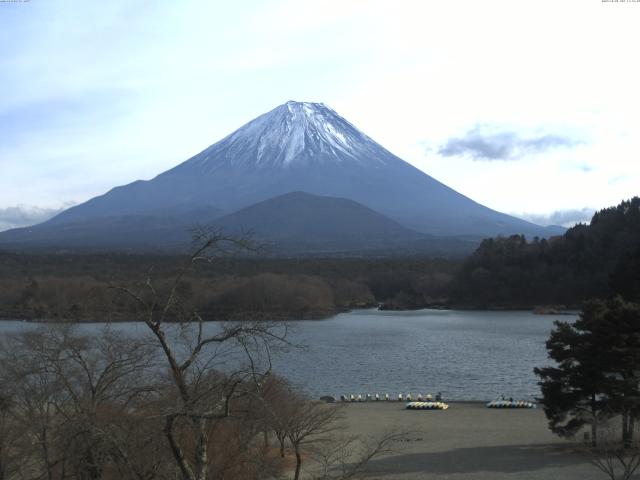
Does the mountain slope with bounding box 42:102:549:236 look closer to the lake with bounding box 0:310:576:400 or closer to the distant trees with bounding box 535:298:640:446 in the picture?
the lake with bounding box 0:310:576:400

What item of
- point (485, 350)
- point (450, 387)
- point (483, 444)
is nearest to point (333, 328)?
point (485, 350)

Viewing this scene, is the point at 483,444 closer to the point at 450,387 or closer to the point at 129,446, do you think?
the point at 450,387

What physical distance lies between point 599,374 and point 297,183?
108m

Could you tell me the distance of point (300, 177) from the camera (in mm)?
120438

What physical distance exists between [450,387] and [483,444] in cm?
771

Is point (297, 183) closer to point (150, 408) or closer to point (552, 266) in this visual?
point (552, 266)

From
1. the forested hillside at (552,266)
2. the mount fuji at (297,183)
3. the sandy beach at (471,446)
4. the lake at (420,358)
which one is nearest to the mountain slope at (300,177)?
the mount fuji at (297,183)

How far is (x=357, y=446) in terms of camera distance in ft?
40.7

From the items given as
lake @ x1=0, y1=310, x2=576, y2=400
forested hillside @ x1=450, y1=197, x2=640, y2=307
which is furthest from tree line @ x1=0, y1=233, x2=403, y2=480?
forested hillside @ x1=450, y1=197, x2=640, y2=307

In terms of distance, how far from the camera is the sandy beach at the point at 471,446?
35.3 ft

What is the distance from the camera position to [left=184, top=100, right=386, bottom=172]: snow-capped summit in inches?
4897

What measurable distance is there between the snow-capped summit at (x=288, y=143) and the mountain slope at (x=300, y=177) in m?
0.16

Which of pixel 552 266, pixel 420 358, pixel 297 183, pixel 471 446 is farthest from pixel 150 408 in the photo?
pixel 297 183

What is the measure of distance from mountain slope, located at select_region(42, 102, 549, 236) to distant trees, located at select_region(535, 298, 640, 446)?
102 m
